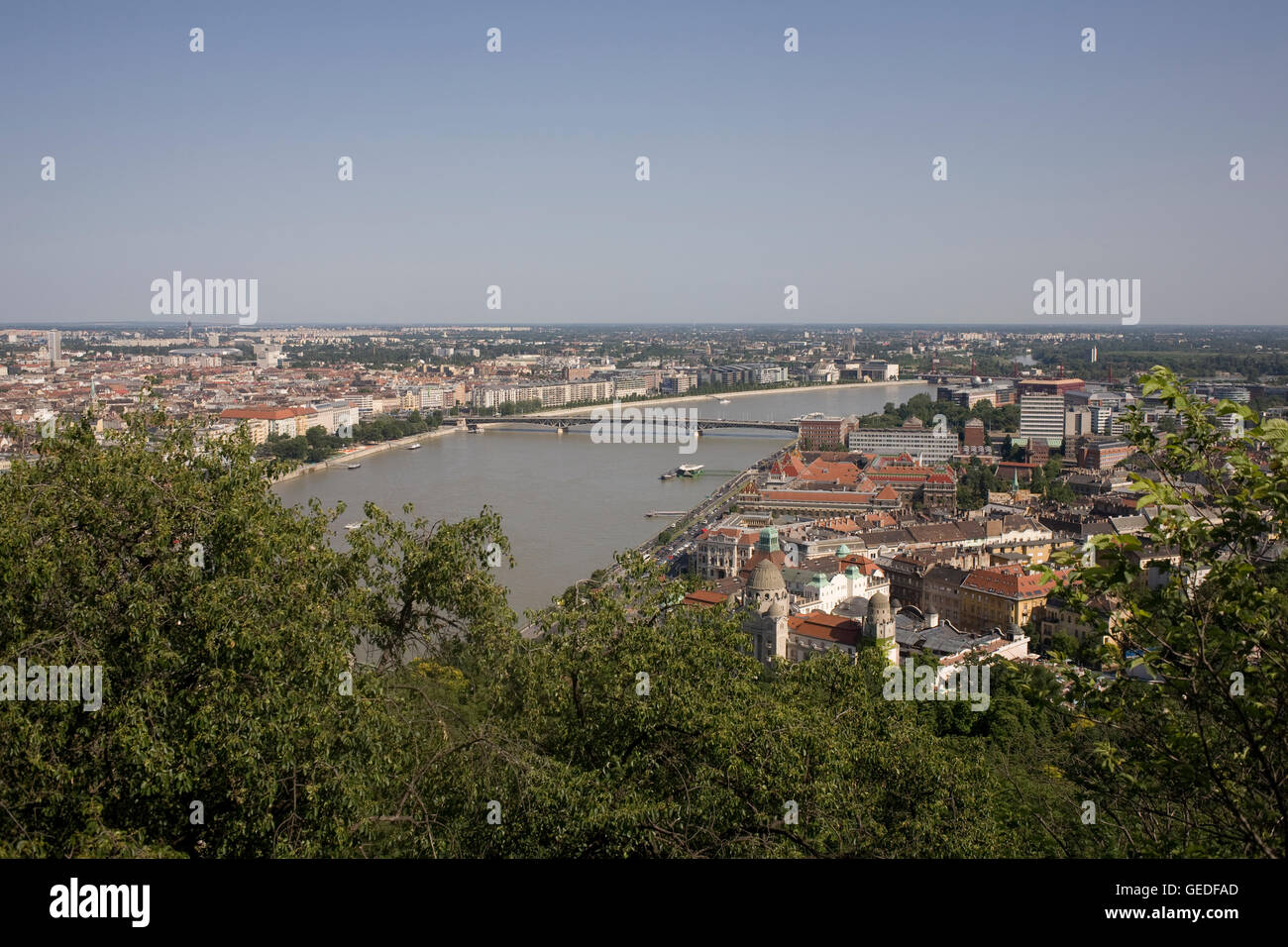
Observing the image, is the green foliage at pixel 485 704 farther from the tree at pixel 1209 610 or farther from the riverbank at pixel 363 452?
the riverbank at pixel 363 452

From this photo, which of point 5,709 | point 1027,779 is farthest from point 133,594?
point 1027,779

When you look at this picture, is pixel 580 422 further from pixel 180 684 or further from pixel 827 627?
pixel 180 684

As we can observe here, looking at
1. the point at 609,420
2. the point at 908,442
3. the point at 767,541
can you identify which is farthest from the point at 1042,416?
the point at 767,541

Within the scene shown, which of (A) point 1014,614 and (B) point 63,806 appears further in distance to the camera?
(A) point 1014,614

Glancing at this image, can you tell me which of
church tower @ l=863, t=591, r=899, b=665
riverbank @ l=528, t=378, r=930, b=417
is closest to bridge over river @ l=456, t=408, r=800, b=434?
riverbank @ l=528, t=378, r=930, b=417

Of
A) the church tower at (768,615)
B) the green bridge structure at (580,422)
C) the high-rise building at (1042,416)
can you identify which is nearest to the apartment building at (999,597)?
the church tower at (768,615)
